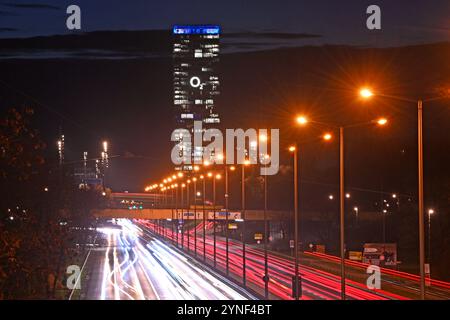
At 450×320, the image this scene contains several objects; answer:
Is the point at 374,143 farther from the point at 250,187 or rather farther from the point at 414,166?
the point at 250,187

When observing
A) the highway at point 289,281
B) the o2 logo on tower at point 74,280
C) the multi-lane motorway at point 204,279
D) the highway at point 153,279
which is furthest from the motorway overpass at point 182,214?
the o2 logo on tower at point 74,280

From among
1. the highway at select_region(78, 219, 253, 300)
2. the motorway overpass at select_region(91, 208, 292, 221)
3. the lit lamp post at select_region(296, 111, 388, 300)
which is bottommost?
the highway at select_region(78, 219, 253, 300)

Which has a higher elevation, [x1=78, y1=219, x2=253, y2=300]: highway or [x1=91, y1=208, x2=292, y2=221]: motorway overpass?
[x1=91, y1=208, x2=292, y2=221]: motorway overpass

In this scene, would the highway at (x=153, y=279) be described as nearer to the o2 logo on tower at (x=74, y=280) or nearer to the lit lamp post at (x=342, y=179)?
the o2 logo on tower at (x=74, y=280)

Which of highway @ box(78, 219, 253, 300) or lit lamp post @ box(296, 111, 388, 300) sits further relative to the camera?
highway @ box(78, 219, 253, 300)

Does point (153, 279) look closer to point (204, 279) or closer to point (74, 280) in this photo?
point (204, 279)

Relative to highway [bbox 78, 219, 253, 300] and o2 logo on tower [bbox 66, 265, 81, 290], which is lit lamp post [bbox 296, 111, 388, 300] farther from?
o2 logo on tower [bbox 66, 265, 81, 290]

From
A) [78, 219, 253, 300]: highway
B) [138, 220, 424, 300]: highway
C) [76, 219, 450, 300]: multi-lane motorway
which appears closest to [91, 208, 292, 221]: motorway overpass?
[78, 219, 253, 300]: highway

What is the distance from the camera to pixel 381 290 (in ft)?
146

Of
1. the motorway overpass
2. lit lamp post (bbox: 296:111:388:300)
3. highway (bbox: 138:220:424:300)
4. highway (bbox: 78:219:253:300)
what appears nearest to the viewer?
lit lamp post (bbox: 296:111:388:300)

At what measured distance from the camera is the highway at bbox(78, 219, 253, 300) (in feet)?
137

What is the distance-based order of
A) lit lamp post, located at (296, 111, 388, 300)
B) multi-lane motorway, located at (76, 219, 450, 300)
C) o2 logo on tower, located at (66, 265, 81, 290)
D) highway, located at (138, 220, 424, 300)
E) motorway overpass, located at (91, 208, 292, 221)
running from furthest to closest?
motorway overpass, located at (91, 208, 292, 221), o2 logo on tower, located at (66, 265, 81, 290), multi-lane motorway, located at (76, 219, 450, 300), highway, located at (138, 220, 424, 300), lit lamp post, located at (296, 111, 388, 300)

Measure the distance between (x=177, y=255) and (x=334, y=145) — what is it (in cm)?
3708

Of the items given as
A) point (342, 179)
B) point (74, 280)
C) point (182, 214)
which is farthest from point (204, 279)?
point (182, 214)
